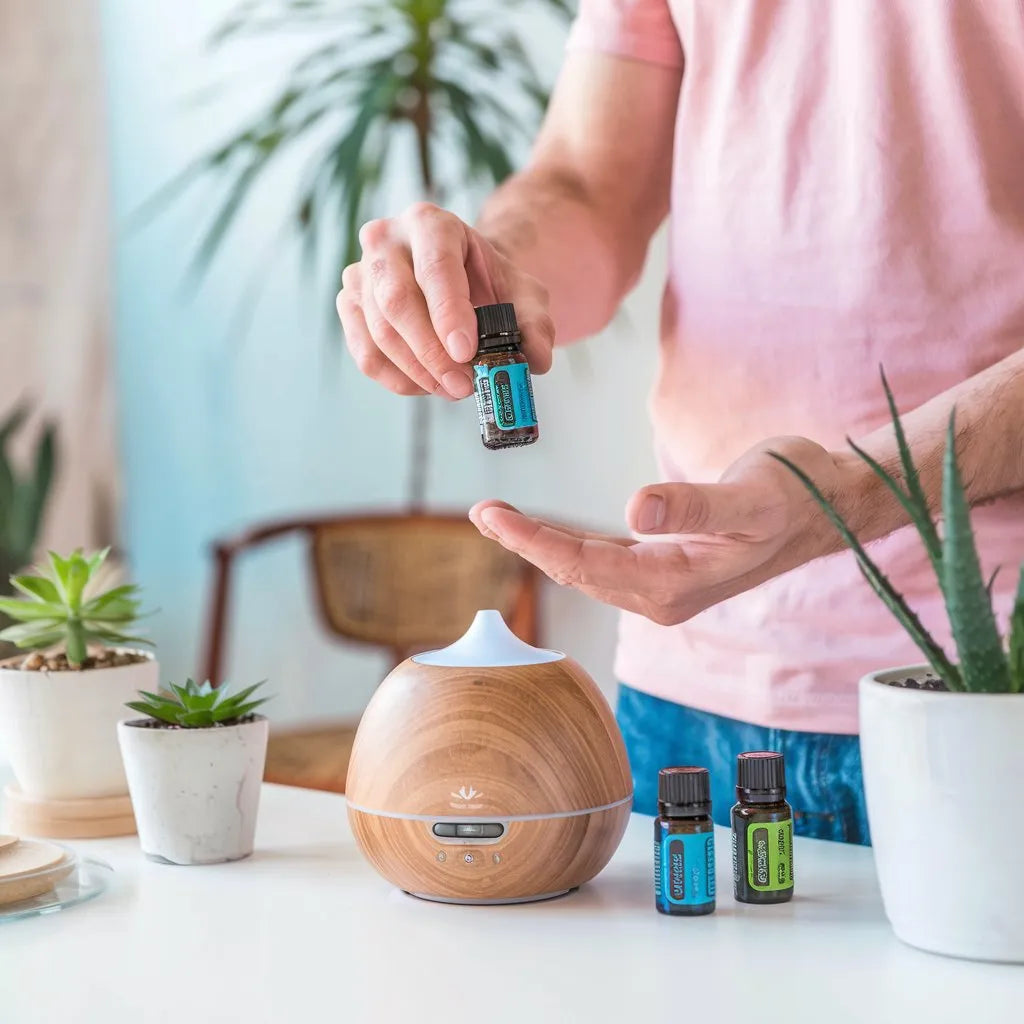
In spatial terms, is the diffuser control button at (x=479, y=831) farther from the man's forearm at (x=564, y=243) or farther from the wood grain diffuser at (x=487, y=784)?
the man's forearm at (x=564, y=243)

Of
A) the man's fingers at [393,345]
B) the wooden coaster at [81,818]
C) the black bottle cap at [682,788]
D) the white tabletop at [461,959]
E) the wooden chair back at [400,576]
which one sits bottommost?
the white tabletop at [461,959]

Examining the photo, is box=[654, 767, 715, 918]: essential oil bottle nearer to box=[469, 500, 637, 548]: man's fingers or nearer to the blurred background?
box=[469, 500, 637, 548]: man's fingers

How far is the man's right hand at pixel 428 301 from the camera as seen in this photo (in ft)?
3.18

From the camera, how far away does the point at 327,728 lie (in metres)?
2.93

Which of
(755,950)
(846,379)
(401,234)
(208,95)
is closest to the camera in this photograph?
(755,950)

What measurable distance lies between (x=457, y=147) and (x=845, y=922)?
239 cm

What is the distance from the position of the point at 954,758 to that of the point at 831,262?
55 cm

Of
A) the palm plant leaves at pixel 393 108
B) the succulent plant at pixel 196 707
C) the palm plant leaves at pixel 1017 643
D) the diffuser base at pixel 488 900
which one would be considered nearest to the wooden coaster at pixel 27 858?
the succulent plant at pixel 196 707

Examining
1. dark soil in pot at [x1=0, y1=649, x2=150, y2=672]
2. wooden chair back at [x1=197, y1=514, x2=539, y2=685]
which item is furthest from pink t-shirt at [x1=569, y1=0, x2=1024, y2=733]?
wooden chair back at [x1=197, y1=514, x2=539, y2=685]

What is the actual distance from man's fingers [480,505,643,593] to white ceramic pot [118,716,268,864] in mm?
263

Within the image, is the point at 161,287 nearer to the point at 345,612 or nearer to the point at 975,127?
the point at 345,612

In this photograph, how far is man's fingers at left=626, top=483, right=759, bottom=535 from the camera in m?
0.76

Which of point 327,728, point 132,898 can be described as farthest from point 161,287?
point 132,898

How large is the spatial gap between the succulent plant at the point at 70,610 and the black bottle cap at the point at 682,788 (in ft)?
1.50
